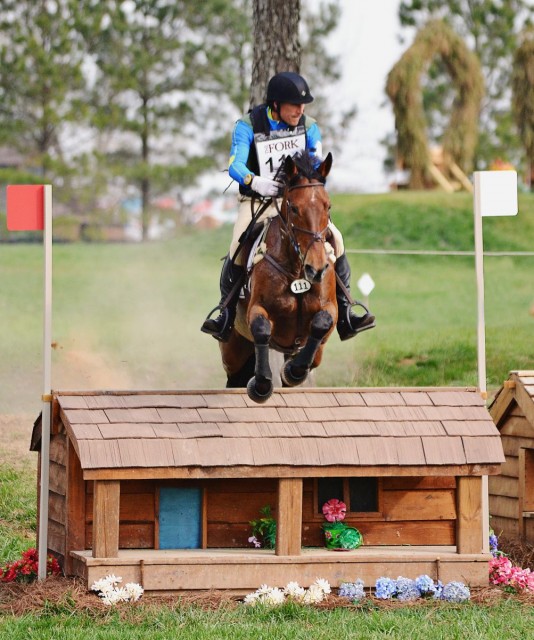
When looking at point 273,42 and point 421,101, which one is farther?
point 421,101

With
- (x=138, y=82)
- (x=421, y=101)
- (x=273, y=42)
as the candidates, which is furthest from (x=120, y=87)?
(x=273, y=42)

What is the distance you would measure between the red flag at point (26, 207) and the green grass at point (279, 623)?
2452 millimetres

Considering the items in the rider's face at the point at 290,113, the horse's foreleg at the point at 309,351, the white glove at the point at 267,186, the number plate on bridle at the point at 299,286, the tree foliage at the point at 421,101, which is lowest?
the horse's foreleg at the point at 309,351

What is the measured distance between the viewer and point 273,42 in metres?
11.5

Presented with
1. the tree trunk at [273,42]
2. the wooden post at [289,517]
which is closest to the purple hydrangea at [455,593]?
the wooden post at [289,517]

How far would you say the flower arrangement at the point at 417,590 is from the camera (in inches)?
269

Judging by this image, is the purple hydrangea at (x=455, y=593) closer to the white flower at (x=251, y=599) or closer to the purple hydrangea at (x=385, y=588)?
the purple hydrangea at (x=385, y=588)

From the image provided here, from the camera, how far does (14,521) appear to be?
9.55 metres

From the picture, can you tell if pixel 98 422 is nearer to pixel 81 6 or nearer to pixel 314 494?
pixel 314 494

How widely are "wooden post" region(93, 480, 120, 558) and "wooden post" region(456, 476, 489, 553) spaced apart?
2149mm

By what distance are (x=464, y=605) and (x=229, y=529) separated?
1.53 metres

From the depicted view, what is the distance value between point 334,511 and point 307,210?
192 centimetres

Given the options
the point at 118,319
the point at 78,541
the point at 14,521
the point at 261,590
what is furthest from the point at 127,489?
the point at 118,319

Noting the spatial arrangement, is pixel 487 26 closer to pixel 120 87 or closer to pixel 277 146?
pixel 120 87
